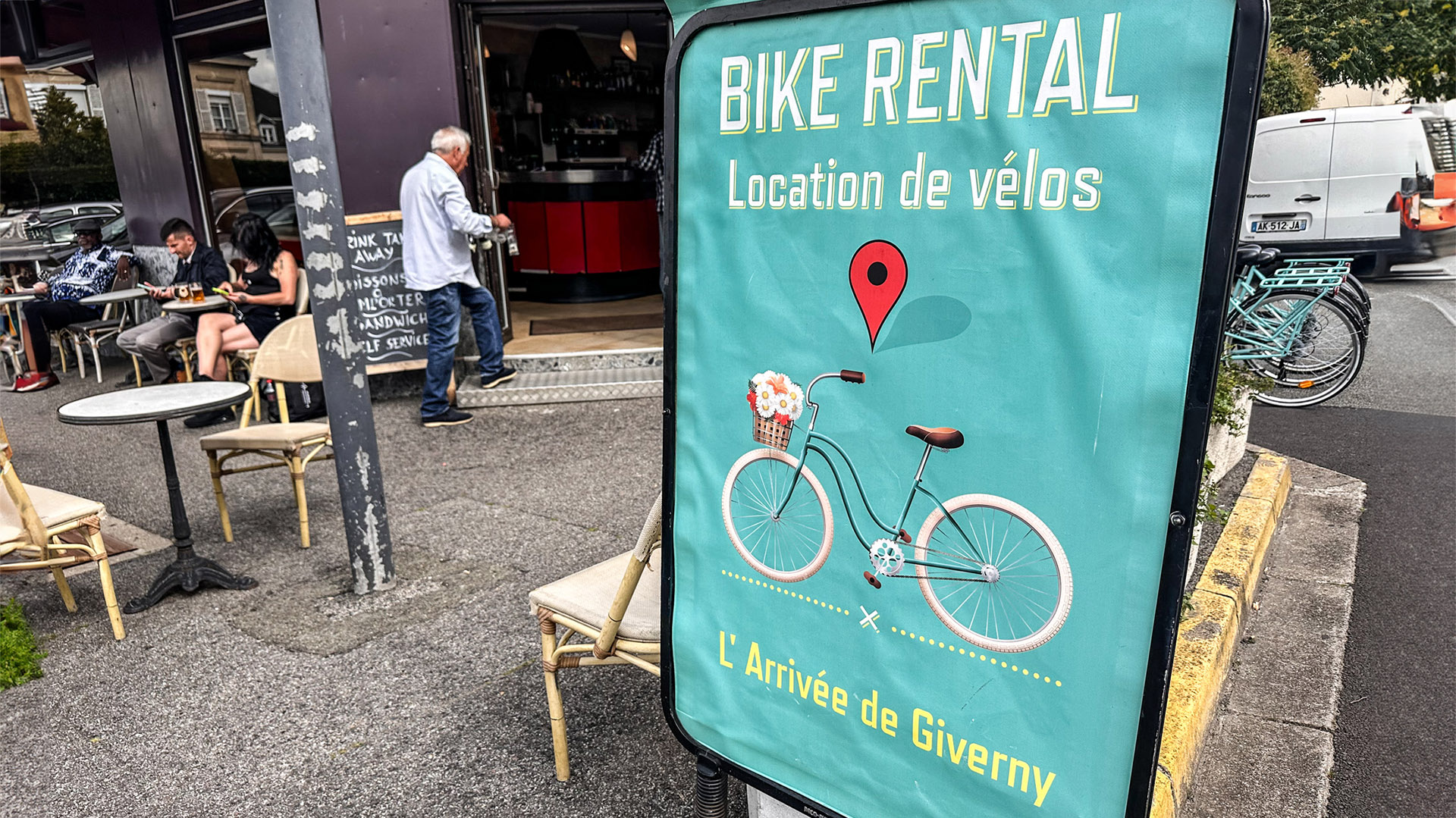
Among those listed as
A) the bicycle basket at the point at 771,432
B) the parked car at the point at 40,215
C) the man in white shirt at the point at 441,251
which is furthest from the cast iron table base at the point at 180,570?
the parked car at the point at 40,215

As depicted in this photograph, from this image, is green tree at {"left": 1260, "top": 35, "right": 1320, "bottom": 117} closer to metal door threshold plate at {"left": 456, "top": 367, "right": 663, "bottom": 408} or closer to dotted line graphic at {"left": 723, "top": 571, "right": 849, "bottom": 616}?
dotted line graphic at {"left": 723, "top": 571, "right": 849, "bottom": 616}

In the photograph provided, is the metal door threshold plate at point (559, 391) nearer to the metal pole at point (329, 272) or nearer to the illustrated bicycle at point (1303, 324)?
the metal pole at point (329, 272)

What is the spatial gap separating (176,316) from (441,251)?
2.59m

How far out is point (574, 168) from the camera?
1074cm

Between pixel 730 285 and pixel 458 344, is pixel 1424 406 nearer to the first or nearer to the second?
pixel 730 285

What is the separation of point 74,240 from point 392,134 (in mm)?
5124

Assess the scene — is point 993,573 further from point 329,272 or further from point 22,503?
point 22,503

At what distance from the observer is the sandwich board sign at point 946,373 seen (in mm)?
1295

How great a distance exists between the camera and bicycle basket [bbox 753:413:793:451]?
1755mm

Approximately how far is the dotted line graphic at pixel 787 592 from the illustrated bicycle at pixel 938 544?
22 mm

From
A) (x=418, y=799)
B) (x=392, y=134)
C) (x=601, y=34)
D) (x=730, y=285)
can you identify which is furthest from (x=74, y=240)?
(x=730, y=285)

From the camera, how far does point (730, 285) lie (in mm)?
1803

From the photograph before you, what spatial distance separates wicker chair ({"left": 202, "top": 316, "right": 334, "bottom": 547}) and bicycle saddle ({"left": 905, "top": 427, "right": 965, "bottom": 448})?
3.40 m

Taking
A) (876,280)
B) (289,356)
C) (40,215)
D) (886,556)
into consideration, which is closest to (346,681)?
(289,356)
